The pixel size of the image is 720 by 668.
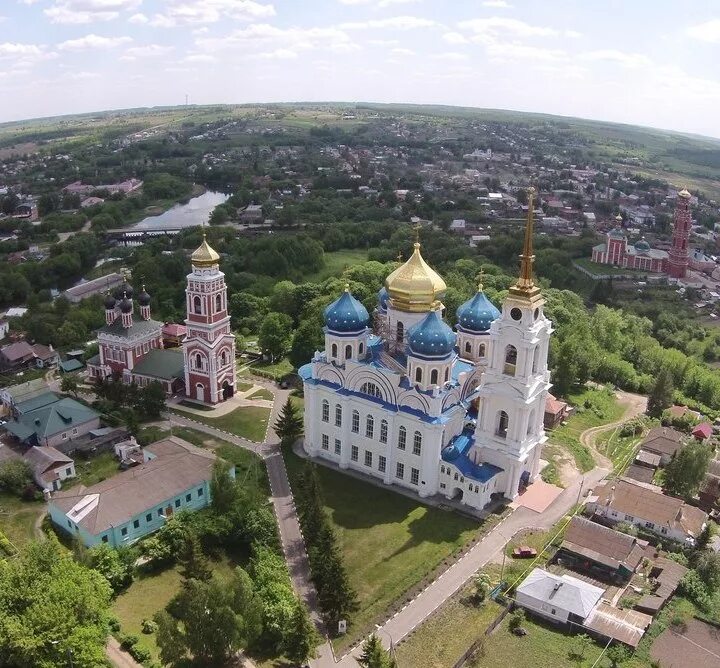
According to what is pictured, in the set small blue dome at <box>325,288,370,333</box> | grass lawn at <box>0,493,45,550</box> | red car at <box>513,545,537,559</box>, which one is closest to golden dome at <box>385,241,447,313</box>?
small blue dome at <box>325,288,370,333</box>

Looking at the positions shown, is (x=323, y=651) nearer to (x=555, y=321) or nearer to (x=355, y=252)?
(x=555, y=321)

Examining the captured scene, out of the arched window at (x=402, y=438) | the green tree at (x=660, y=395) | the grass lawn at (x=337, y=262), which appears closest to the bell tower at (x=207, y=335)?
the arched window at (x=402, y=438)

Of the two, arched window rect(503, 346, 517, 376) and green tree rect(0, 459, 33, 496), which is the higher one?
arched window rect(503, 346, 517, 376)

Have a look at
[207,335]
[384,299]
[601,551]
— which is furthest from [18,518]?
[601,551]

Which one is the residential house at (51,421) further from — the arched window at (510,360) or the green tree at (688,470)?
the green tree at (688,470)

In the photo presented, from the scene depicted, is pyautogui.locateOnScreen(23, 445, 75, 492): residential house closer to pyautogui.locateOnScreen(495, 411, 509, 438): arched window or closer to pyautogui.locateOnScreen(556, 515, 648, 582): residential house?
pyautogui.locateOnScreen(495, 411, 509, 438): arched window

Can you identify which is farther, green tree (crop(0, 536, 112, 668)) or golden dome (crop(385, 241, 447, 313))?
golden dome (crop(385, 241, 447, 313))

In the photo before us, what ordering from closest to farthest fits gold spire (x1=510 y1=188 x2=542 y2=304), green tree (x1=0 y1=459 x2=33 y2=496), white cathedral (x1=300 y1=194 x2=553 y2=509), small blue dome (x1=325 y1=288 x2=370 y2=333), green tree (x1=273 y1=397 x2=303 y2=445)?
1. gold spire (x1=510 y1=188 x2=542 y2=304)
2. white cathedral (x1=300 y1=194 x2=553 y2=509)
3. green tree (x1=0 y1=459 x2=33 y2=496)
4. small blue dome (x1=325 y1=288 x2=370 y2=333)
5. green tree (x1=273 y1=397 x2=303 y2=445)
